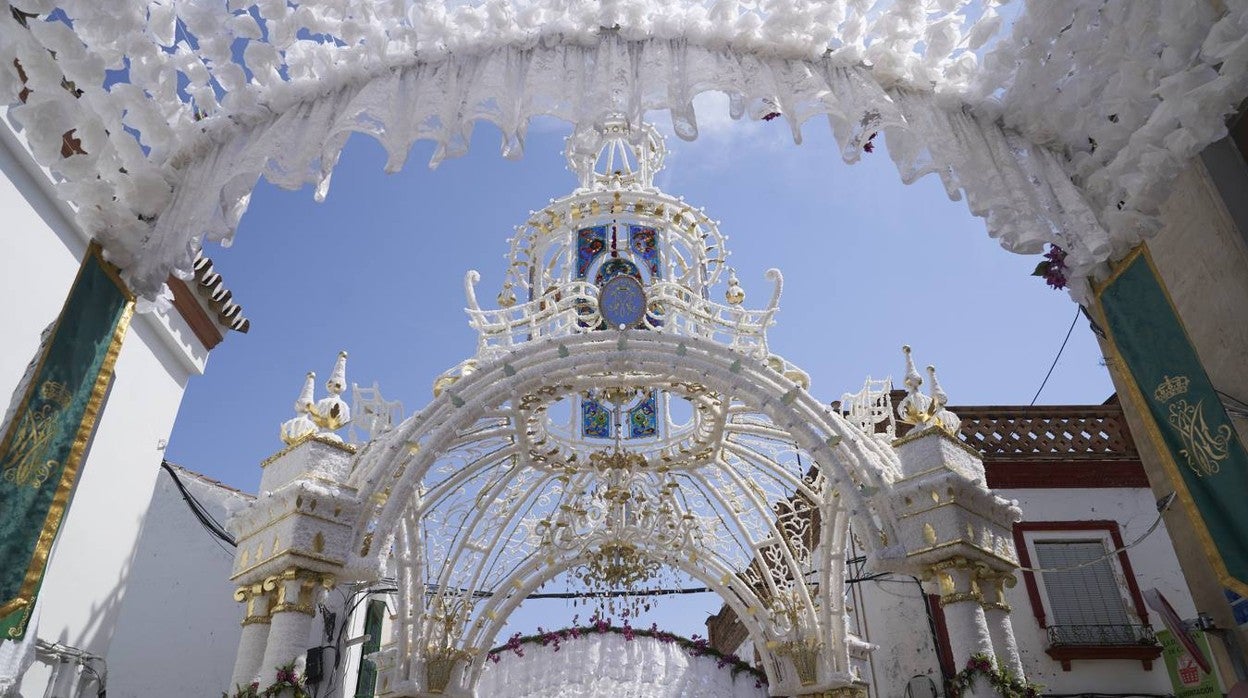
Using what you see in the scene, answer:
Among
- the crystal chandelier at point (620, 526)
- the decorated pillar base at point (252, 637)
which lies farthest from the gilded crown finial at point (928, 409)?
the decorated pillar base at point (252, 637)

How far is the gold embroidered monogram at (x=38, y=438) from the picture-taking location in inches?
154

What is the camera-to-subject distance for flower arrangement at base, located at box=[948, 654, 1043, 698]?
25.2 feet

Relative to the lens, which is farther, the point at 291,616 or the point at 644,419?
the point at 644,419

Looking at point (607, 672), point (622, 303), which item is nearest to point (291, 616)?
point (622, 303)

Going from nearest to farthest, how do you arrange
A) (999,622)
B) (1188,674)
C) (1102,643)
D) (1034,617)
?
(999,622), (1188,674), (1102,643), (1034,617)

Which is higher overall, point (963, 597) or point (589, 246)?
point (589, 246)

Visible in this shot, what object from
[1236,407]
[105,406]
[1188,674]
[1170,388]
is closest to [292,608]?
[105,406]

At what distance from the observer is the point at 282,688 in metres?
7.40

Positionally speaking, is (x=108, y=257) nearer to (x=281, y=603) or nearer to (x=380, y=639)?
(x=281, y=603)

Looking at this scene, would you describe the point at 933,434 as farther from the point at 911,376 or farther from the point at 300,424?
the point at 300,424

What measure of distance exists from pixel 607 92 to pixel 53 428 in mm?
3210

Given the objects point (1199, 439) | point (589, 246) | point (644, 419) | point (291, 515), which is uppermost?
point (589, 246)

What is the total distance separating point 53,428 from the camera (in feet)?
13.5

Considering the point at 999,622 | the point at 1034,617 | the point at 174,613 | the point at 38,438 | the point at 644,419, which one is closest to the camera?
the point at 38,438
